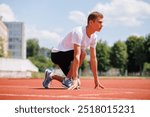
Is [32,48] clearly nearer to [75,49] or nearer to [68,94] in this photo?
[75,49]

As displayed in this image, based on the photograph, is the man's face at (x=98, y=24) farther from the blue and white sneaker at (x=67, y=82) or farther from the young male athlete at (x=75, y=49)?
the blue and white sneaker at (x=67, y=82)

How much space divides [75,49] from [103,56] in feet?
86.7

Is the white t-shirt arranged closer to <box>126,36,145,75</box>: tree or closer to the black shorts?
the black shorts

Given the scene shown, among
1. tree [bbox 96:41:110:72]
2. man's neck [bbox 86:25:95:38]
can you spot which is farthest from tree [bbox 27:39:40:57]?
man's neck [bbox 86:25:95:38]

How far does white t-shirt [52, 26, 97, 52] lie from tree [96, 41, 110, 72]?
78.8 ft

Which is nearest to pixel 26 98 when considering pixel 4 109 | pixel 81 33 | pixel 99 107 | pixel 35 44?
pixel 4 109

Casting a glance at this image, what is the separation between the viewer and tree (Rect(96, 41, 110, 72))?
30.0 metres

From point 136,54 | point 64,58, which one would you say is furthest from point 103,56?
point 64,58

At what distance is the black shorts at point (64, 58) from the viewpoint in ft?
17.8

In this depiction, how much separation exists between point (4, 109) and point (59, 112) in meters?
0.47

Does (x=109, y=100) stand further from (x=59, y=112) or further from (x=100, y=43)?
(x=100, y=43)

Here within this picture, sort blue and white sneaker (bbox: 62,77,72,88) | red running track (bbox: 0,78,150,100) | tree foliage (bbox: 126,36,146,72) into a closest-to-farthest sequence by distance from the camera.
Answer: red running track (bbox: 0,78,150,100) < blue and white sneaker (bbox: 62,77,72,88) < tree foliage (bbox: 126,36,146,72)

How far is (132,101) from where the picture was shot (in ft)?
13.4

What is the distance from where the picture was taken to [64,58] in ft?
18.0
